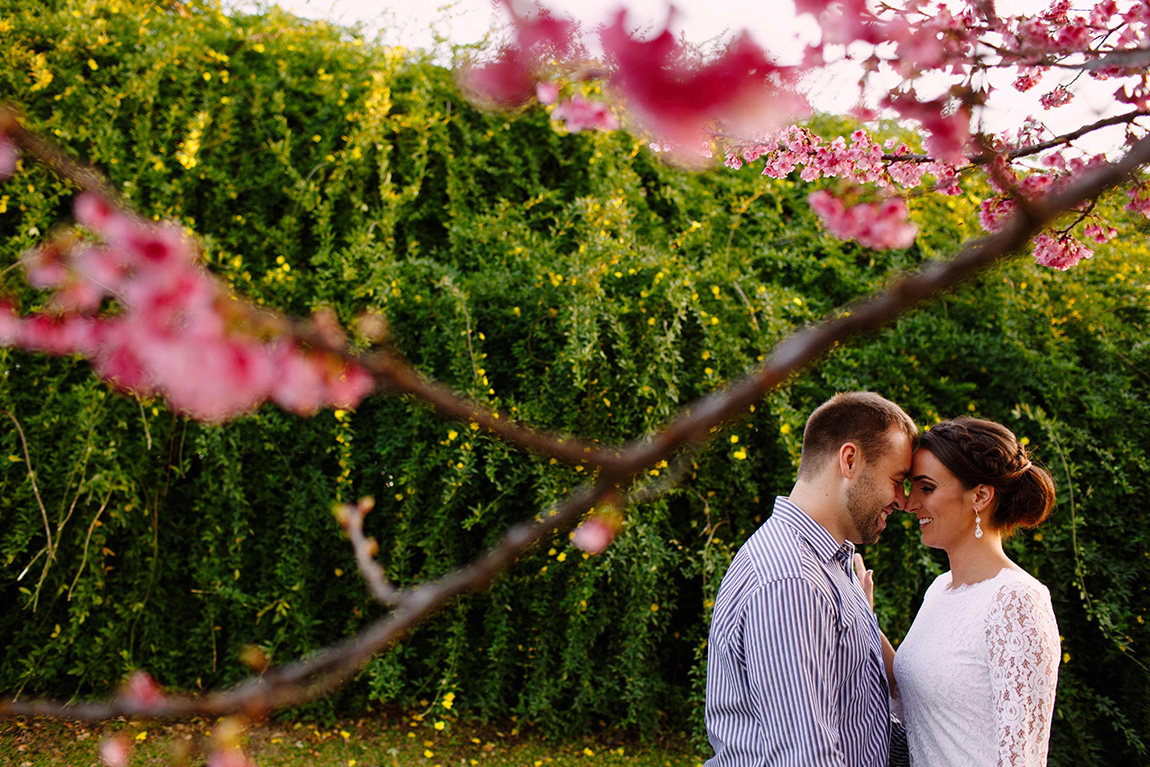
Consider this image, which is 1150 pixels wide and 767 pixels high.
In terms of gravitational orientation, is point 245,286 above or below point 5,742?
above

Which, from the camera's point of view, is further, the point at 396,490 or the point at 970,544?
the point at 396,490

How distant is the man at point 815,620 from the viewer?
120cm

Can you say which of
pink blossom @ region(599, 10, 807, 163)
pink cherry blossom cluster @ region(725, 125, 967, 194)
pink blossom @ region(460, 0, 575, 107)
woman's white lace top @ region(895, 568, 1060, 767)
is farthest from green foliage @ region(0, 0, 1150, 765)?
pink blossom @ region(599, 10, 807, 163)

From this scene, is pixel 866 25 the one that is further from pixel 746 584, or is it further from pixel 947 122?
pixel 746 584

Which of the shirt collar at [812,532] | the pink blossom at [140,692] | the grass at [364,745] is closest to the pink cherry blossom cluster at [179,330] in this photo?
the pink blossom at [140,692]

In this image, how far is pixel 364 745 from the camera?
291cm

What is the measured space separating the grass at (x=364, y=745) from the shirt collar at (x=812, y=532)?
5.85 feet

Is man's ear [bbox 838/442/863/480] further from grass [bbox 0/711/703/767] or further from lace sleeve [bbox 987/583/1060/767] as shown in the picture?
grass [bbox 0/711/703/767]

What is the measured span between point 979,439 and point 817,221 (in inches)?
86.1

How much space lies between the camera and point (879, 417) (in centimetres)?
150

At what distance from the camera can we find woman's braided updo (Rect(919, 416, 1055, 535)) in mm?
1546

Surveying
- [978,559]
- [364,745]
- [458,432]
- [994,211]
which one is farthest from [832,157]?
[364,745]

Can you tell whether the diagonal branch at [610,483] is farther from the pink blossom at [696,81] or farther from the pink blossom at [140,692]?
the pink blossom at [696,81]

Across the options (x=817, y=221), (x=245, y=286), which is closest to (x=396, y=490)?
(x=245, y=286)
